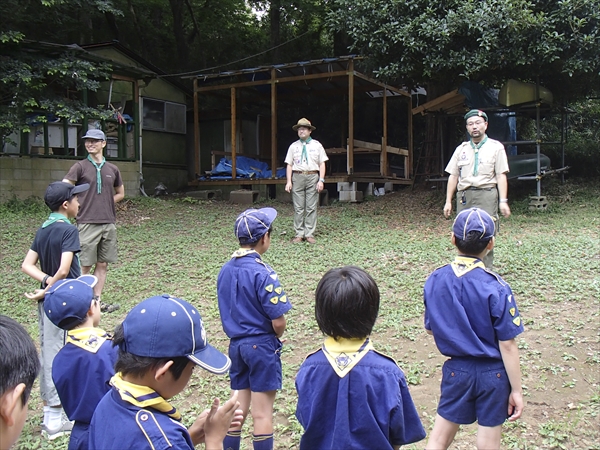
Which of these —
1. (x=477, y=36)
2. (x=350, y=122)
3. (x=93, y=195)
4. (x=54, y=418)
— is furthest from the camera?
(x=350, y=122)

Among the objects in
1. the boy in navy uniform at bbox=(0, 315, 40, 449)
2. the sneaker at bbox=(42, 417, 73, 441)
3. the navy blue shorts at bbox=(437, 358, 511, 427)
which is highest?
the boy in navy uniform at bbox=(0, 315, 40, 449)

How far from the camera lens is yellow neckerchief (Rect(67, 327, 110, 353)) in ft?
7.82

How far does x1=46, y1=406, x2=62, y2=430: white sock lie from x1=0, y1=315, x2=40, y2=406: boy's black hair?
8.06 ft

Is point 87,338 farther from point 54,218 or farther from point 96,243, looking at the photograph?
point 96,243

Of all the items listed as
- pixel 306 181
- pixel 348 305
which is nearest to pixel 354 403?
pixel 348 305

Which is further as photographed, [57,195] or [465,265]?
[57,195]

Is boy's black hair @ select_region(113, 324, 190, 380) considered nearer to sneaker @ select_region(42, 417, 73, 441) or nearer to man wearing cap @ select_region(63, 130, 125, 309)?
sneaker @ select_region(42, 417, 73, 441)

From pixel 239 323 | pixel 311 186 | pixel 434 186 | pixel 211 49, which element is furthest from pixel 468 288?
pixel 211 49

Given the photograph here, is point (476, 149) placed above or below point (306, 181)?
above

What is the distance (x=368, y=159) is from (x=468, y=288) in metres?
14.1

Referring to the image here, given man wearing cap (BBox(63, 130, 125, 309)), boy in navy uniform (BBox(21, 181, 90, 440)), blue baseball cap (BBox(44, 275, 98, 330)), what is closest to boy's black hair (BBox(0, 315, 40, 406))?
blue baseball cap (BBox(44, 275, 98, 330))

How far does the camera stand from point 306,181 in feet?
28.2

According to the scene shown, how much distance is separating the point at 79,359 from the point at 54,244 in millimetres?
1575

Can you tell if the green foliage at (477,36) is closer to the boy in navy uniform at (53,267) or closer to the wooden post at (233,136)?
the wooden post at (233,136)
